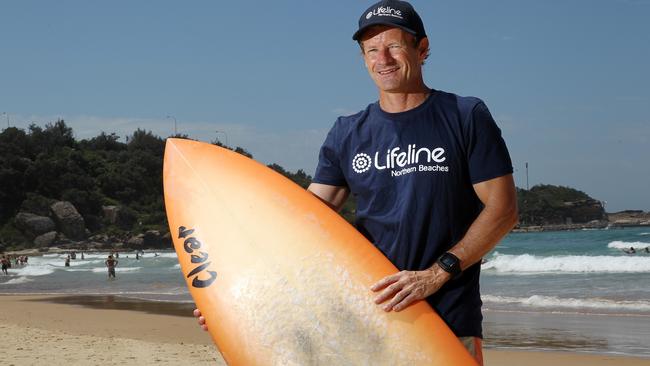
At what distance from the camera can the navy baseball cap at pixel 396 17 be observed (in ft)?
6.33

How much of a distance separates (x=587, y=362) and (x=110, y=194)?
176ft

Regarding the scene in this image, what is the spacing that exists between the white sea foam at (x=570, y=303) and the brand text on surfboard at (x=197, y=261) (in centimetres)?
883

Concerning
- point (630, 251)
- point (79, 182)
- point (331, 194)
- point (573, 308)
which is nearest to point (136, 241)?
point (79, 182)

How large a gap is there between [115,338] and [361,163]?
7221 millimetres

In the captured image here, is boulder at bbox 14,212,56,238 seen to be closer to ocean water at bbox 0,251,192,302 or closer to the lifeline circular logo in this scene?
ocean water at bbox 0,251,192,302

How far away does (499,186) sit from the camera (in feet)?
6.14

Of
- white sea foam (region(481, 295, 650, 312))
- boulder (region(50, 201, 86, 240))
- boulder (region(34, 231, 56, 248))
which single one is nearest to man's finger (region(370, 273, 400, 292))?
white sea foam (region(481, 295, 650, 312))

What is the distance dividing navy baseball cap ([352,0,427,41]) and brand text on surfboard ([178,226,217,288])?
84cm

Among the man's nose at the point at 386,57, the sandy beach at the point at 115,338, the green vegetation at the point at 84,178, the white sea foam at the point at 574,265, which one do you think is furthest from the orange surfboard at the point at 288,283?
the green vegetation at the point at 84,178

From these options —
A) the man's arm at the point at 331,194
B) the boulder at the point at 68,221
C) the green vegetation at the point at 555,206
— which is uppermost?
the man's arm at the point at 331,194

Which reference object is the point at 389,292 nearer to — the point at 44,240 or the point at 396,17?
the point at 396,17

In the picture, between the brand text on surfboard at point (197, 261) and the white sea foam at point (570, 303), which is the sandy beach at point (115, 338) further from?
the brand text on surfboard at point (197, 261)

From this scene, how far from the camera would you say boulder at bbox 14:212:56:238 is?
48.2m

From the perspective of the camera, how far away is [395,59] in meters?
1.97
